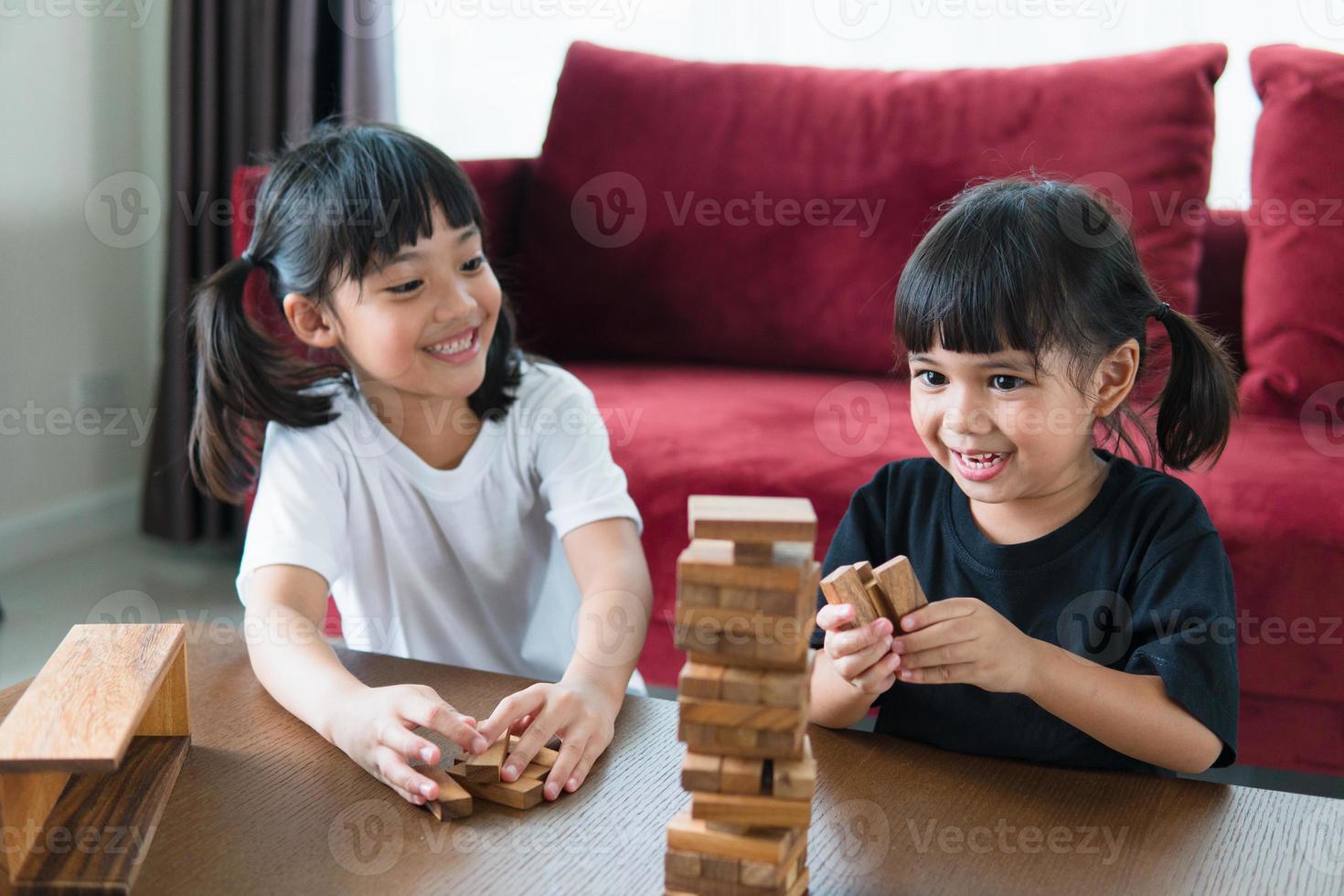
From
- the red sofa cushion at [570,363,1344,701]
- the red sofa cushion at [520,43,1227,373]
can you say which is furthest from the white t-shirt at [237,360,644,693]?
the red sofa cushion at [520,43,1227,373]

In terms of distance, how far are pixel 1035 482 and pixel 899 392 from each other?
1.14 meters

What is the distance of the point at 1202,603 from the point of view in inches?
38.1

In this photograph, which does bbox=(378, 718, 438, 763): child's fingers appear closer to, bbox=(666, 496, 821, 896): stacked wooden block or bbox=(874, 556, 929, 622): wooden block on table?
bbox=(666, 496, 821, 896): stacked wooden block

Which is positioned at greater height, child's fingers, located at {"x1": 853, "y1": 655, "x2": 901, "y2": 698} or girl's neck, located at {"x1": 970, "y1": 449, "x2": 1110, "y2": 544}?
girl's neck, located at {"x1": 970, "y1": 449, "x2": 1110, "y2": 544}

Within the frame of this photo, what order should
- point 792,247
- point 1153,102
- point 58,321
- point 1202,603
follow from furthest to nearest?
1. point 58,321
2. point 792,247
3. point 1153,102
4. point 1202,603

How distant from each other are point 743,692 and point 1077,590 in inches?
20.0

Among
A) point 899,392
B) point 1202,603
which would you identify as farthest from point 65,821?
point 899,392

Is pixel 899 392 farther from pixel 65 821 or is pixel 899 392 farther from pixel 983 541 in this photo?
pixel 65 821

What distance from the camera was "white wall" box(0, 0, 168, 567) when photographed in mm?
2703

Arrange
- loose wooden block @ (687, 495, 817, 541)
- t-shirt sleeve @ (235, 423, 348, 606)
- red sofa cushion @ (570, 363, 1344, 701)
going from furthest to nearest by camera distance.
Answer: red sofa cushion @ (570, 363, 1344, 701) < t-shirt sleeve @ (235, 423, 348, 606) < loose wooden block @ (687, 495, 817, 541)

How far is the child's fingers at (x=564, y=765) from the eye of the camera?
2.82ft

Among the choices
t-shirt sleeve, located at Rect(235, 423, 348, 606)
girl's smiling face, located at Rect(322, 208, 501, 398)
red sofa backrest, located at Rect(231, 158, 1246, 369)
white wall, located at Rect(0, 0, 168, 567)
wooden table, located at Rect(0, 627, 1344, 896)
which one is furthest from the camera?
white wall, located at Rect(0, 0, 168, 567)

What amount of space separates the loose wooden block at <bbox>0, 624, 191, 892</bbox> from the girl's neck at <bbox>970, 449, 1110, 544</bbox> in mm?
707

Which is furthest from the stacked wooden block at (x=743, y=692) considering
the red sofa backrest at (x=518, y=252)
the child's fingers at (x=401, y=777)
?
the red sofa backrest at (x=518, y=252)
